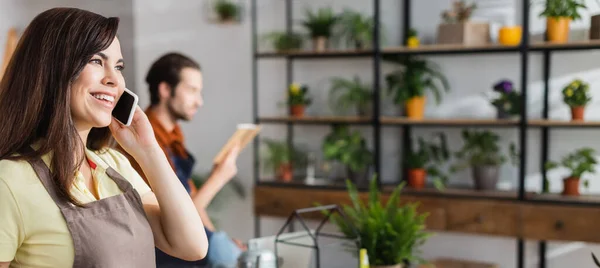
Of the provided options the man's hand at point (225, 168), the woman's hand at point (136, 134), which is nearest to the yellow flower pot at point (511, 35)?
the man's hand at point (225, 168)

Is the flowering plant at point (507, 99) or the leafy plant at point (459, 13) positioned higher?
the leafy plant at point (459, 13)

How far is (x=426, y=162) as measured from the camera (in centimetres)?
432

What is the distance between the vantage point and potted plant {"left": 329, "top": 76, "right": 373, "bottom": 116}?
440cm

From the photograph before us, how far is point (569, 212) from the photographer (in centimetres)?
379

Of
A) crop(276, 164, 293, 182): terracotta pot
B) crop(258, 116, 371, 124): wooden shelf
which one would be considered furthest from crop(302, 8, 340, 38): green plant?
crop(276, 164, 293, 182): terracotta pot

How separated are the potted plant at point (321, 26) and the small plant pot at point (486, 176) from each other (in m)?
1.27

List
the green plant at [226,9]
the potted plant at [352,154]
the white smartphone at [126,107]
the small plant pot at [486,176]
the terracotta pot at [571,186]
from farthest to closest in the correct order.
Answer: the green plant at [226,9] < the potted plant at [352,154] < the small plant pot at [486,176] < the terracotta pot at [571,186] < the white smartphone at [126,107]

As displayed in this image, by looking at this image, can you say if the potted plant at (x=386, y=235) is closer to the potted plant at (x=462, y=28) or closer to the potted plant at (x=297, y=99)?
the potted plant at (x=462, y=28)

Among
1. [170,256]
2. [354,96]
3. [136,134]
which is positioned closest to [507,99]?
[354,96]

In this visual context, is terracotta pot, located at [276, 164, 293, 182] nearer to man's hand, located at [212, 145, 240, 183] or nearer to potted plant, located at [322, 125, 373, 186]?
potted plant, located at [322, 125, 373, 186]

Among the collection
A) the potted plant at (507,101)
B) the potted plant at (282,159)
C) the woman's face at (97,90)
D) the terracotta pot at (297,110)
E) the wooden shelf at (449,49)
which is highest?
the wooden shelf at (449,49)

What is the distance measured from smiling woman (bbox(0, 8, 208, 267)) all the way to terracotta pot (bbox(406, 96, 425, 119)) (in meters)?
3.11

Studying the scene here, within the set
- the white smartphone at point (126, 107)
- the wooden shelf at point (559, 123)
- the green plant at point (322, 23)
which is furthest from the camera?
the green plant at point (322, 23)

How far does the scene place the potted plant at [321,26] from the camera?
14.8ft
